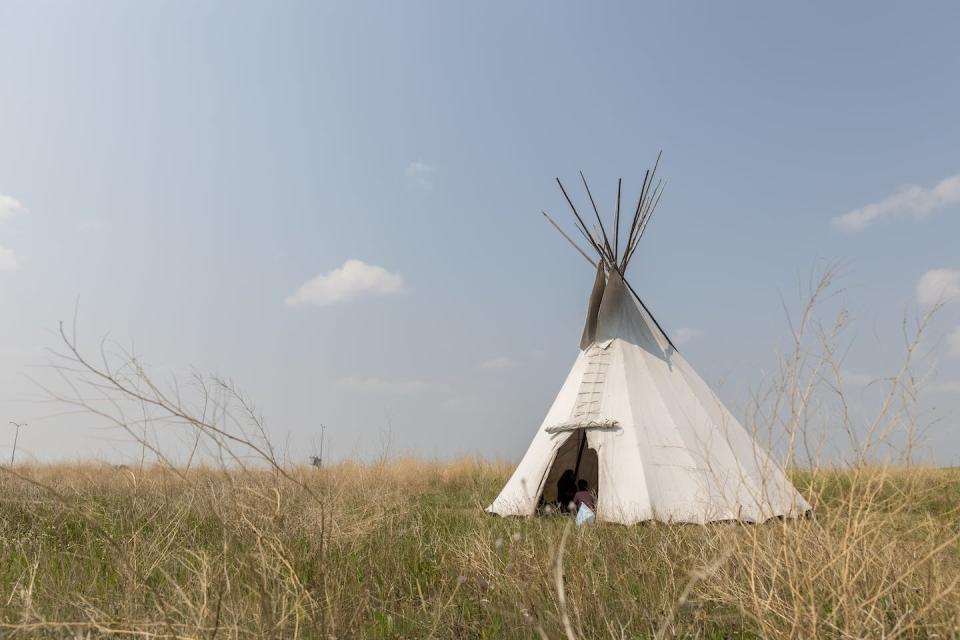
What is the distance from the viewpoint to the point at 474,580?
3027 mm

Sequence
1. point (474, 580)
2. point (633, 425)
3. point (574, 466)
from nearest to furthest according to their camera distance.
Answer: point (474, 580)
point (633, 425)
point (574, 466)

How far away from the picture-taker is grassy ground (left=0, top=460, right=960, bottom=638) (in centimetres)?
214

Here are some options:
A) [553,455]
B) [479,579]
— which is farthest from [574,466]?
[479,579]

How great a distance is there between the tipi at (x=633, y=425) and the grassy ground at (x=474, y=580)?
2237 millimetres

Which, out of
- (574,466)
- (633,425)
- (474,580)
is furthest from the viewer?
(574,466)

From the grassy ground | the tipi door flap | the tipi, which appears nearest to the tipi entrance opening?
the tipi

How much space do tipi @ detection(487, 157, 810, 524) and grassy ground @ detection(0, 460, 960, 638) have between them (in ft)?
7.34

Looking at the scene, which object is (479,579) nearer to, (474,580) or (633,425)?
(474,580)

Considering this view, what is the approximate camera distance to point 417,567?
4.05 metres

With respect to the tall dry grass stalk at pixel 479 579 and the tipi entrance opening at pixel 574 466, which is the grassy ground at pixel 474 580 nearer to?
the tall dry grass stalk at pixel 479 579

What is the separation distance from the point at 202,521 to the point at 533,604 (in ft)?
11.0

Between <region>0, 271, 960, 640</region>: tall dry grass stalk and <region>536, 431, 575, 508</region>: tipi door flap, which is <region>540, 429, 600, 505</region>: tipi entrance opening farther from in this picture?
<region>0, 271, 960, 640</region>: tall dry grass stalk

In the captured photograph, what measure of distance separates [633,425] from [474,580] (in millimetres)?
4757

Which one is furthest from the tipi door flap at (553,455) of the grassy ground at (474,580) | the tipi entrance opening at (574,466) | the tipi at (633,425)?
the grassy ground at (474,580)
